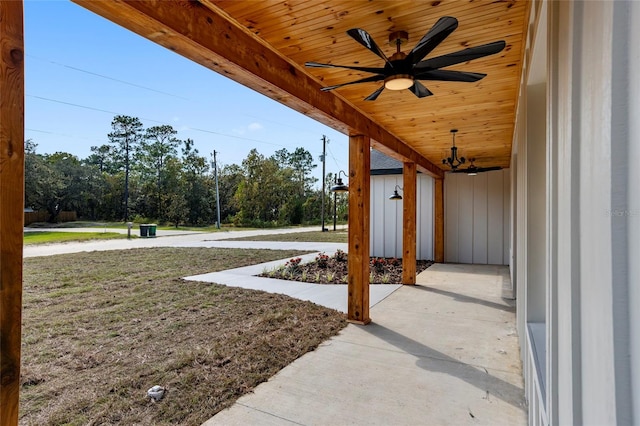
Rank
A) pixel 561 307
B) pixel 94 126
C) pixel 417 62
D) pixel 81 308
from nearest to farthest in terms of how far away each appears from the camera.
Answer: pixel 561 307 → pixel 417 62 → pixel 81 308 → pixel 94 126

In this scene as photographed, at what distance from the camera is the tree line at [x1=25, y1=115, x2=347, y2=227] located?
2842 cm

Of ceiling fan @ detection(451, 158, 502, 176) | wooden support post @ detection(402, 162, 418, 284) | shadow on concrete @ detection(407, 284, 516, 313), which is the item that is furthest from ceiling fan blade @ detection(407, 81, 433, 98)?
ceiling fan @ detection(451, 158, 502, 176)

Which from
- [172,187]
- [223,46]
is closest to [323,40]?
[223,46]

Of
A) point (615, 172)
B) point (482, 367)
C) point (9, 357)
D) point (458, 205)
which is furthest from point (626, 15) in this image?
point (458, 205)

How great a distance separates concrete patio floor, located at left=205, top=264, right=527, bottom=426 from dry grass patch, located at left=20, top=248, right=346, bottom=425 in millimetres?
242

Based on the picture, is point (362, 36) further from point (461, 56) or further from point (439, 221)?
point (439, 221)

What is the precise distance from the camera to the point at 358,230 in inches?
159

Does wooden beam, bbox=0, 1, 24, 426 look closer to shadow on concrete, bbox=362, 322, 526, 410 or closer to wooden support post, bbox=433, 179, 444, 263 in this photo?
shadow on concrete, bbox=362, 322, 526, 410

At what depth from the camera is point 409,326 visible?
3.89 meters

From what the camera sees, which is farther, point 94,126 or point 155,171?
point 94,126

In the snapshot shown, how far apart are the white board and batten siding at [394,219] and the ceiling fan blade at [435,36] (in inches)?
281

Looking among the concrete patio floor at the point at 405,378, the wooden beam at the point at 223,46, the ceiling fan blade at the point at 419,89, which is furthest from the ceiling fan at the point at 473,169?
the ceiling fan blade at the point at 419,89

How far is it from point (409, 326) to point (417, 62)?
290cm

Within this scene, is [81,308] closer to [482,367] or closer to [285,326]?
[285,326]
